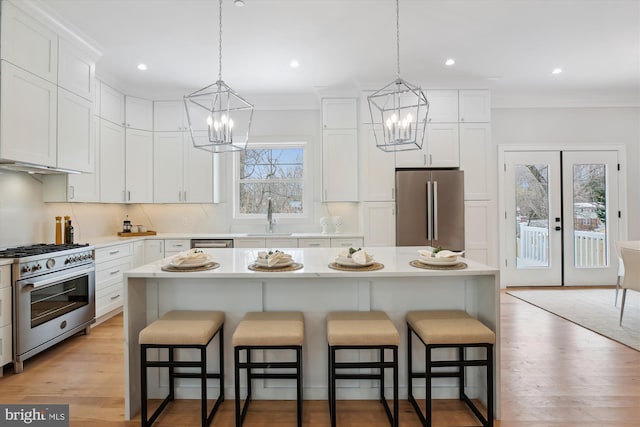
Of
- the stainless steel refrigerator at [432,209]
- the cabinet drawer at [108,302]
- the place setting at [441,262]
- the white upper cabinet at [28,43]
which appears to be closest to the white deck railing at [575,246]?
the stainless steel refrigerator at [432,209]

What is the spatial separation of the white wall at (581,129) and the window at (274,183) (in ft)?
10.1

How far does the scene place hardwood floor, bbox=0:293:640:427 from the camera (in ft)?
6.59

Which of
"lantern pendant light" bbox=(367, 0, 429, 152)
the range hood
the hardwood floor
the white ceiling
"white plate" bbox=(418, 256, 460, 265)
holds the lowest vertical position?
the hardwood floor

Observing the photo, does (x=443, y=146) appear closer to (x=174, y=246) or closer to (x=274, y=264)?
(x=274, y=264)

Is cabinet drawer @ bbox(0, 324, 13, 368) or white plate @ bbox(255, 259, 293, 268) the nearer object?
white plate @ bbox(255, 259, 293, 268)

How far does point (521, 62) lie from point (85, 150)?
4.95 m

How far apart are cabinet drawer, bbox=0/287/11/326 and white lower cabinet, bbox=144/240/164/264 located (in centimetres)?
186

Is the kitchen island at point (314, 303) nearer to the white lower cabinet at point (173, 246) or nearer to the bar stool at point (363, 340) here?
the bar stool at point (363, 340)

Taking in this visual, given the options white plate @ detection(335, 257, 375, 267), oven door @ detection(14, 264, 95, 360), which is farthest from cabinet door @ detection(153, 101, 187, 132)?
white plate @ detection(335, 257, 375, 267)

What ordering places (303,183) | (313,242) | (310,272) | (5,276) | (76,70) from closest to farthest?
(310,272) < (5,276) < (76,70) < (313,242) < (303,183)

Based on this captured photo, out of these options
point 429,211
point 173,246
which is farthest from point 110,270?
point 429,211

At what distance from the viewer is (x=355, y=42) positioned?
3438 millimetres

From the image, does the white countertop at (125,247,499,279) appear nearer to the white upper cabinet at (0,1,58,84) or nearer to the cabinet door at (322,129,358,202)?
the white upper cabinet at (0,1,58,84)

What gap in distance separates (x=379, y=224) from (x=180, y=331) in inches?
119
